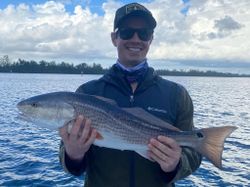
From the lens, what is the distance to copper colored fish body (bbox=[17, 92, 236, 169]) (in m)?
4.52

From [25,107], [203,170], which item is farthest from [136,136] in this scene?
[203,170]

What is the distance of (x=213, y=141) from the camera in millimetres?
4492

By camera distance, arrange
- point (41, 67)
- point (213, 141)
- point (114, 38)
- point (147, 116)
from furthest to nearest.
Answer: point (41, 67) → point (114, 38) → point (147, 116) → point (213, 141)

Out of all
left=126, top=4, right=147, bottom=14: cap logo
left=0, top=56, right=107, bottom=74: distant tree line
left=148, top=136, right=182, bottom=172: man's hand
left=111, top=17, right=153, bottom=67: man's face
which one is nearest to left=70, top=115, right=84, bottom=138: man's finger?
left=148, top=136, right=182, bottom=172: man's hand

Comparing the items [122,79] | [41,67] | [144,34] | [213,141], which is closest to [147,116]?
[122,79]

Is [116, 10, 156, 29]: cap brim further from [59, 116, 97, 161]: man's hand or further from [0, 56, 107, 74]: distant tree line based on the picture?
[0, 56, 107, 74]: distant tree line

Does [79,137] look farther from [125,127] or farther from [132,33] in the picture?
[132,33]

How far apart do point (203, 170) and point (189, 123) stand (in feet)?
31.3

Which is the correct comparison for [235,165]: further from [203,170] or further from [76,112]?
[76,112]

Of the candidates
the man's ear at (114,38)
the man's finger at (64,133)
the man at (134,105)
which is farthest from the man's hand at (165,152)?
the man's ear at (114,38)

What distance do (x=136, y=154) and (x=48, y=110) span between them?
138 centimetres

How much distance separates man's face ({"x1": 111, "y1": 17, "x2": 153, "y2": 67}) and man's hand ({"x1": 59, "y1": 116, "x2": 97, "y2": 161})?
3.65 feet

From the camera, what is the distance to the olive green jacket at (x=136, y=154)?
4633 mm

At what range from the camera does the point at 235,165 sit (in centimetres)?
1453
